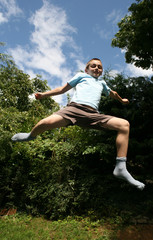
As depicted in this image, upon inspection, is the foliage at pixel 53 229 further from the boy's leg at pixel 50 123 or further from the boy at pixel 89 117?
the boy's leg at pixel 50 123

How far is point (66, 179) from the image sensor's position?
5.21 metres

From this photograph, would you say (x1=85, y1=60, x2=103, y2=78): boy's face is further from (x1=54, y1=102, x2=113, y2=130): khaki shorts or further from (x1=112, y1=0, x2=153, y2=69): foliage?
(x1=112, y1=0, x2=153, y2=69): foliage

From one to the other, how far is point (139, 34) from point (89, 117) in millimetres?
5300

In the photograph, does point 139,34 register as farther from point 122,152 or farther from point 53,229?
point 53,229

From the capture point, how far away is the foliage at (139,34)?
18.7ft

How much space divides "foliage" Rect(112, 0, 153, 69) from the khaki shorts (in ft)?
Result: 16.8

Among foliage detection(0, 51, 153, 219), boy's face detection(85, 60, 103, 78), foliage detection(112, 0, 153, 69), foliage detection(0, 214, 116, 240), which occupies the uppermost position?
foliage detection(112, 0, 153, 69)

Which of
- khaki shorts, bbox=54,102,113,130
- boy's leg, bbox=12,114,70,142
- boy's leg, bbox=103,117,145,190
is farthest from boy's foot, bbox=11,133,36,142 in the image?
boy's leg, bbox=103,117,145,190

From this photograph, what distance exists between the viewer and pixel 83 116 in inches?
75.5

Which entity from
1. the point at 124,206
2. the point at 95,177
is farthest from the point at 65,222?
the point at 124,206

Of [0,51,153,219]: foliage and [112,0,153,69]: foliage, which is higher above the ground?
[112,0,153,69]: foliage

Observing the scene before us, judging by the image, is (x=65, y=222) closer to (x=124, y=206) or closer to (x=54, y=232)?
(x=54, y=232)

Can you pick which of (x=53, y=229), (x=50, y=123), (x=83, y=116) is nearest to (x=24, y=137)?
(x=50, y=123)

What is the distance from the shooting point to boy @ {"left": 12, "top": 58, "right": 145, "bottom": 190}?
175 cm
